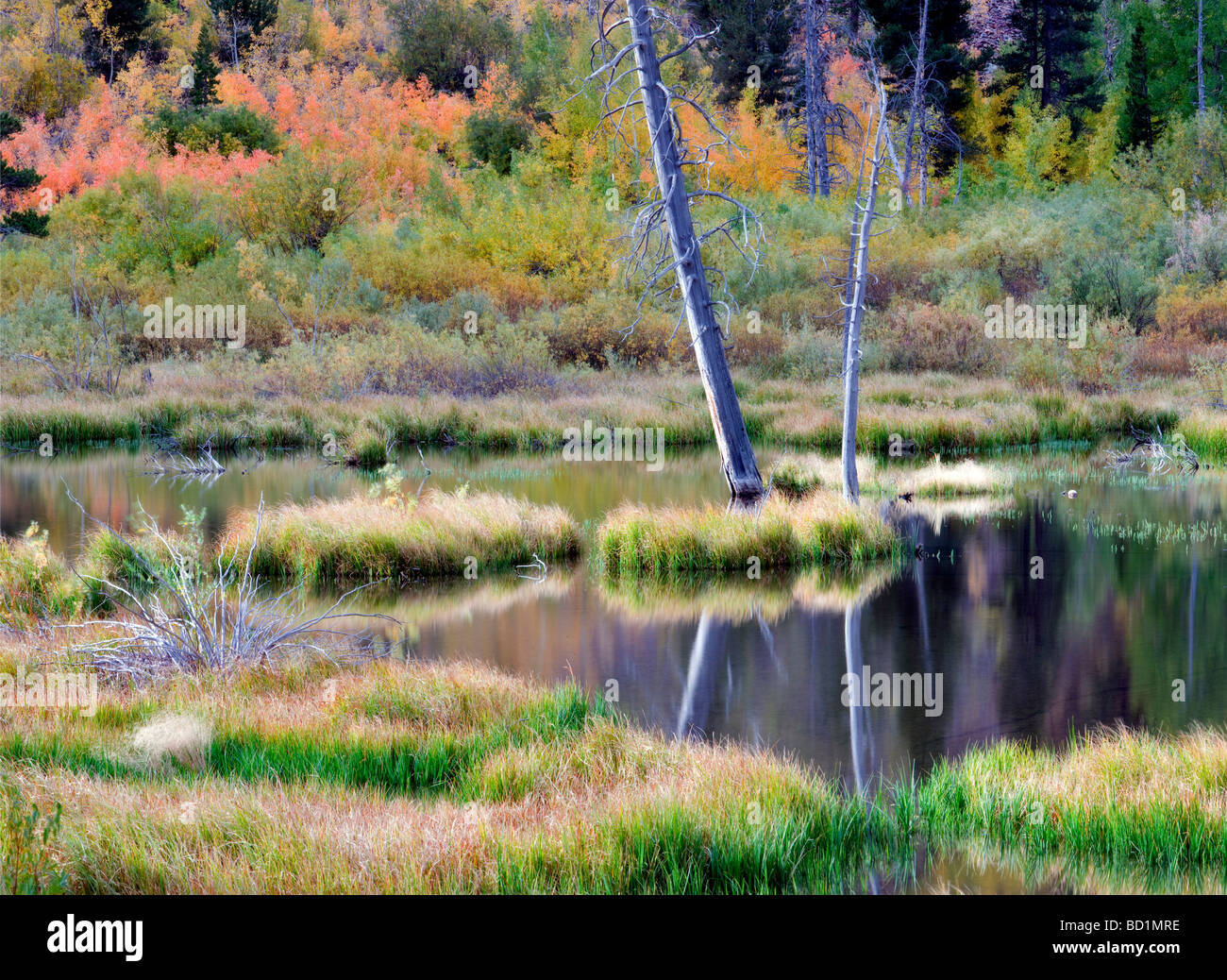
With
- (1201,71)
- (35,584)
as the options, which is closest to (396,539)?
(35,584)

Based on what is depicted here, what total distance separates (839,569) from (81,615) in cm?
784

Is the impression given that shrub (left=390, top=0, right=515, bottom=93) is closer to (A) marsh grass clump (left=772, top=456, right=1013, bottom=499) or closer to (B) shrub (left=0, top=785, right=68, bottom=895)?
(A) marsh grass clump (left=772, top=456, right=1013, bottom=499)

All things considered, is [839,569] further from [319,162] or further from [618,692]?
[319,162]

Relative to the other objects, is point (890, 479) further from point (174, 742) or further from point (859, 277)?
point (174, 742)

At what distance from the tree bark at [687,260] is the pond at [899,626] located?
2749mm

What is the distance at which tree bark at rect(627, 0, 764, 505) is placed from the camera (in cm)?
1628

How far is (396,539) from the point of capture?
47.5ft

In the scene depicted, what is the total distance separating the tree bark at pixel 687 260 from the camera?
16281 millimetres

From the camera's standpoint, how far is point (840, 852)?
642 cm

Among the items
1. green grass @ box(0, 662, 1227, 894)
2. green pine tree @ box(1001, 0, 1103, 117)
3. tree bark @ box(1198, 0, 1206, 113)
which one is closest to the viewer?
green grass @ box(0, 662, 1227, 894)

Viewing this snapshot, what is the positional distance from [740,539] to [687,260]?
3.83 metres

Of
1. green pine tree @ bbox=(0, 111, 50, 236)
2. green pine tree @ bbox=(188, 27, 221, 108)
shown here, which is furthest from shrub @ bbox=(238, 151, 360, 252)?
green pine tree @ bbox=(188, 27, 221, 108)

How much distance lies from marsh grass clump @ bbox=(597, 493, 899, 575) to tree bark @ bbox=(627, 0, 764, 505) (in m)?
1.47
